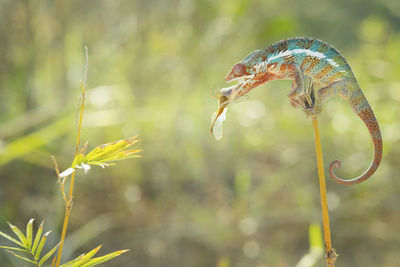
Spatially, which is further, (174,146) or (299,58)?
(174,146)

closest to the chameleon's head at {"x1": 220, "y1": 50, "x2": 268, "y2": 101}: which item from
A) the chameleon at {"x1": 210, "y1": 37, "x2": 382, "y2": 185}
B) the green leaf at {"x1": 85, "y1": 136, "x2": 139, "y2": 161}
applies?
the chameleon at {"x1": 210, "y1": 37, "x2": 382, "y2": 185}

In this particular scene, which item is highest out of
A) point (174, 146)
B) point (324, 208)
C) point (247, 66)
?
point (174, 146)

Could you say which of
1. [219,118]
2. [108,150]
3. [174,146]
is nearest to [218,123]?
[219,118]

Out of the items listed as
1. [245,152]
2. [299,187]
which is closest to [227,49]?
[245,152]

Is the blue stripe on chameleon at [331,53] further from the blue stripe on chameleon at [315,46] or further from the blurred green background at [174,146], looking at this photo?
the blurred green background at [174,146]

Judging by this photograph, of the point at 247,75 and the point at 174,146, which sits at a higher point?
the point at 174,146

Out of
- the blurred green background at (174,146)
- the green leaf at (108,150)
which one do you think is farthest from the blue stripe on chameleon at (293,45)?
the blurred green background at (174,146)

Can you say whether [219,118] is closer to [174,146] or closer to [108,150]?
[108,150]

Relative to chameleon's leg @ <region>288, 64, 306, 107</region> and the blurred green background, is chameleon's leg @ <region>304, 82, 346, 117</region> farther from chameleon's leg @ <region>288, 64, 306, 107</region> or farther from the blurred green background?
the blurred green background
